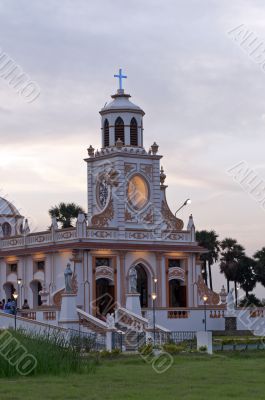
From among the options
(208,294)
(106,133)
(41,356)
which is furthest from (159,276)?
(41,356)

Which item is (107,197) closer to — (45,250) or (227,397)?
(45,250)

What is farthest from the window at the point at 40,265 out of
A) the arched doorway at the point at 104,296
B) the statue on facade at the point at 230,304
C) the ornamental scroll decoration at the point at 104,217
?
the statue on facade at the point at 230,304

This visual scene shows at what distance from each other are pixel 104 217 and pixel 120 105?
7.06m

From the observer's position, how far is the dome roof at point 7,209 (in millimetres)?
65375

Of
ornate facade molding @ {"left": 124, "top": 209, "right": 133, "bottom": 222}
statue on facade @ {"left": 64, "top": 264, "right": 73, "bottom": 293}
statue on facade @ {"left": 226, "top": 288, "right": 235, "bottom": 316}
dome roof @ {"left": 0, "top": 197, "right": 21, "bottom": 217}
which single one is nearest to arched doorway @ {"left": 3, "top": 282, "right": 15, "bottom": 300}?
ornate facade molding @ {"left": 124, "top": 209, "right": 133, "bottom": 222}

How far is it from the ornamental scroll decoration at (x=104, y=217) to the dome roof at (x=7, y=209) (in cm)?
1326

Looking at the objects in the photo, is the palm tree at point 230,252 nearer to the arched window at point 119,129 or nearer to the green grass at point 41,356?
the arched window at point 119,129

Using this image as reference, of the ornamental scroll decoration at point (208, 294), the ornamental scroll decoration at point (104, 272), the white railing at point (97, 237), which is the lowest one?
the ornamental scroll decoration at point (208, 294)

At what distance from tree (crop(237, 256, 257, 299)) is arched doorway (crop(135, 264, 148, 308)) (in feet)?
82.6

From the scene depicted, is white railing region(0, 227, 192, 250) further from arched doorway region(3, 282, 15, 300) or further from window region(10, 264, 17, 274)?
arched doorway region(3, 282, 15, 300)

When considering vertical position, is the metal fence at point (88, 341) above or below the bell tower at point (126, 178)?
below

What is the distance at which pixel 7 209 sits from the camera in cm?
6575

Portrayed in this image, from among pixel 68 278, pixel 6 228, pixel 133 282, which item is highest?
pixel 6 228

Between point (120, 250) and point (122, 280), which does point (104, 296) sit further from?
Result: point (120, 250)
